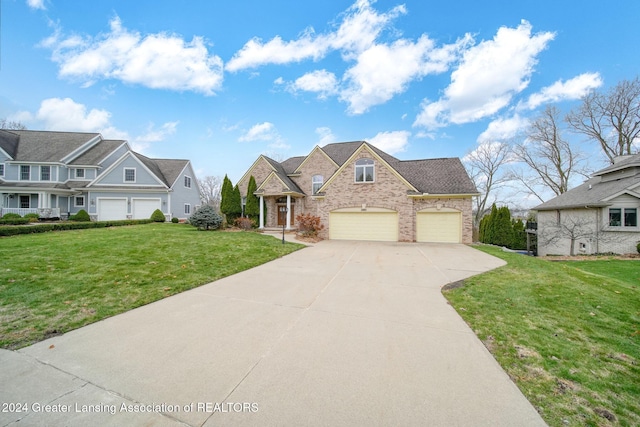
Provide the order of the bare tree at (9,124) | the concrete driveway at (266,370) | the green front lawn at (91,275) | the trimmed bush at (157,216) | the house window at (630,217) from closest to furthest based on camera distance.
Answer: the concrete driveway at (266,370), the green front lawn at (91,275), the house window at (630,217), the trimmed bush at (157,216), the bare tree at (9,124)

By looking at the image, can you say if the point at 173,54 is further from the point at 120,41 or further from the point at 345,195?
the point at 345,195

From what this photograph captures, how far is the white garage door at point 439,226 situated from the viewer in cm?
1516

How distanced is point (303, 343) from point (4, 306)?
532 centimetres

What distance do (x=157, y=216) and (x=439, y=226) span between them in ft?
71.0

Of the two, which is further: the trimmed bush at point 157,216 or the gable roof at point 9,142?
the gable roof at point 9,142

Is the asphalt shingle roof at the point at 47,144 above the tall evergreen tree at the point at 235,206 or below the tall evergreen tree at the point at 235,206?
above

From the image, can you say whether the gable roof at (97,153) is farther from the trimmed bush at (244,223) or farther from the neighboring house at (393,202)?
the neighboring house at (393,202)

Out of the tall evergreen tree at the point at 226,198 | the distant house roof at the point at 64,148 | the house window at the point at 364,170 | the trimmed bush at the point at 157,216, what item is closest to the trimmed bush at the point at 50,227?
the trimmed bush at the point at 157,216

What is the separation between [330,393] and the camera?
236cm

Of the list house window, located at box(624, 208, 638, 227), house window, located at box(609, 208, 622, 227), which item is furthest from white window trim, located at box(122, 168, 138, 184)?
house window, located at box(624, 208, 638, 227)

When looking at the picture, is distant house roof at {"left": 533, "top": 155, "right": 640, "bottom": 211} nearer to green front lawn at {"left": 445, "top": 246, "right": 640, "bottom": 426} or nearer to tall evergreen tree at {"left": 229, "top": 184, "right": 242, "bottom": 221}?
green front lawn at {"left": 445, "top": 246, "right": 640, "bottom": 426}

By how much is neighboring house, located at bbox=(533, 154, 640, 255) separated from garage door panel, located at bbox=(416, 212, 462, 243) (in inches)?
321

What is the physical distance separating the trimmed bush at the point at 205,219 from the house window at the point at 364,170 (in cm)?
1011

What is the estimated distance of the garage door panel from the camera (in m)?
15.2
